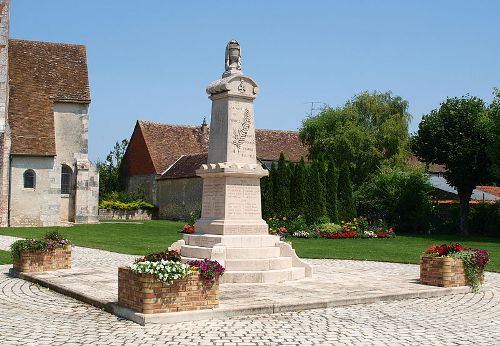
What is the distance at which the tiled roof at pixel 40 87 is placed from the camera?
34.4 m

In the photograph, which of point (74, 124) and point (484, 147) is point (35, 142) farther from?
point (484, 147)

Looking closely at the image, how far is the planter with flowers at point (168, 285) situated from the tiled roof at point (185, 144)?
140 feet

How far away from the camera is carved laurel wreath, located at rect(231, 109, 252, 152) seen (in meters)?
13.6

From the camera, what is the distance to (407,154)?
45.2m

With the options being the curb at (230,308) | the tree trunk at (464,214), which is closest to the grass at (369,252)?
the curb at (230,308)

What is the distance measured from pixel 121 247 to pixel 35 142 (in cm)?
1465

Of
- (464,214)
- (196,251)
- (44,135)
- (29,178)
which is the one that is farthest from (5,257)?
(464,214)

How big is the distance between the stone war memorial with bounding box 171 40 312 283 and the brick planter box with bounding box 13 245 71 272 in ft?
10.0

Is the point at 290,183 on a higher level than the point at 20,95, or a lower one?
lower

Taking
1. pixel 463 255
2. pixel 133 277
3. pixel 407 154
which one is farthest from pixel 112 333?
pixel 407 154

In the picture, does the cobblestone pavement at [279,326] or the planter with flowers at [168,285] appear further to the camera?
the planter with flowers at [168,285]

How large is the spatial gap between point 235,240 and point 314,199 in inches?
870

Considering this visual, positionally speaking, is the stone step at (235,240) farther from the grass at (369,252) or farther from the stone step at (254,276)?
the grass at (369,252)

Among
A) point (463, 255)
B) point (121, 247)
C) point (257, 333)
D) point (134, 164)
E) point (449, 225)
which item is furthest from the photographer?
point (134, 164)
